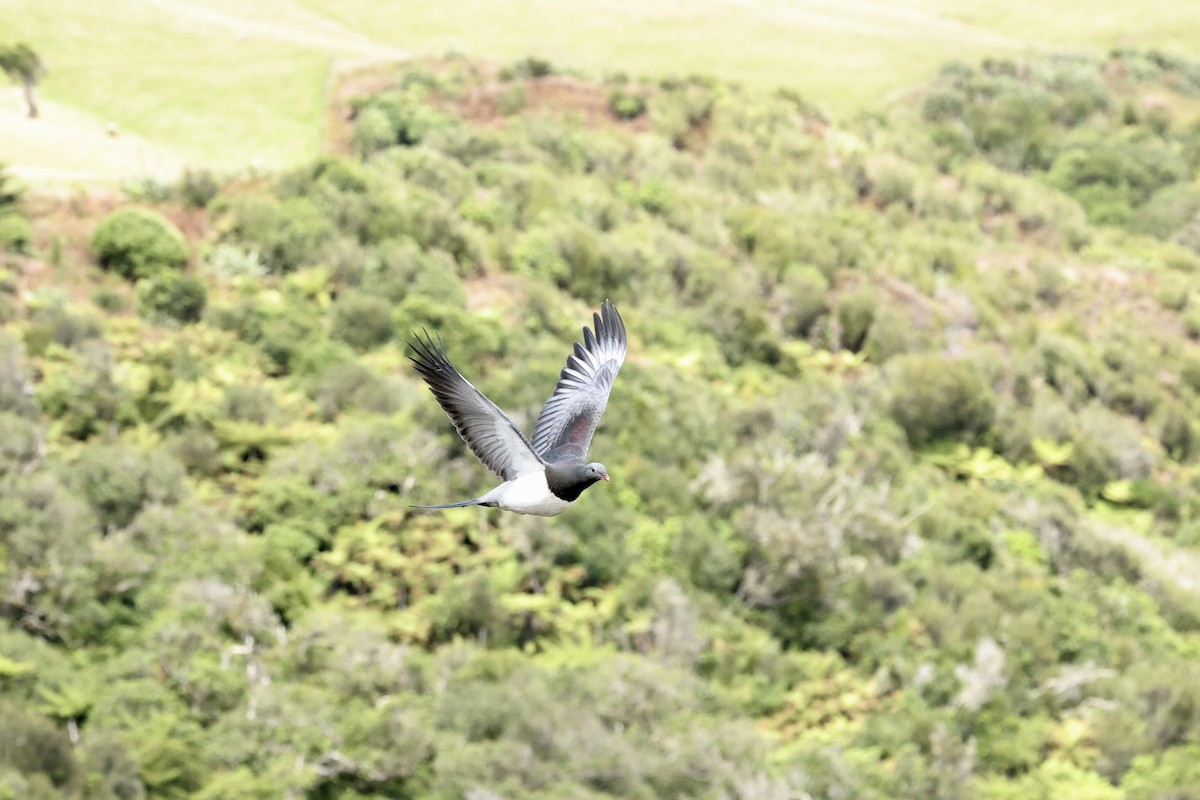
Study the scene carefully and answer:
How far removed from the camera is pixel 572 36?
5588cm

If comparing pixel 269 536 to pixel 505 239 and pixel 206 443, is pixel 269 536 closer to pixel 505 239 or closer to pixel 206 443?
pixel 206 443

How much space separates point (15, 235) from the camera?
2405cm

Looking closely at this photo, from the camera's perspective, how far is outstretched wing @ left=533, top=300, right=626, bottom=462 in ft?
26.8

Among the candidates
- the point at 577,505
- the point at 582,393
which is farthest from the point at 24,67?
the point at 582,393

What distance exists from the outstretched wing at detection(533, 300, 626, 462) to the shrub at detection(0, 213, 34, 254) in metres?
18.2

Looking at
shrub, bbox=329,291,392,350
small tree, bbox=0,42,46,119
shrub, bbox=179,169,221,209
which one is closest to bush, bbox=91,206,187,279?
shrub, bbox=179,169,221,209

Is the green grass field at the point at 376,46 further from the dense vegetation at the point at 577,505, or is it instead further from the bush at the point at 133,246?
the bush at the point at 133,246

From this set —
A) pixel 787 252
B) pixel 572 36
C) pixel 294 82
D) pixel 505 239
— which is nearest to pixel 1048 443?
pixel 787 252

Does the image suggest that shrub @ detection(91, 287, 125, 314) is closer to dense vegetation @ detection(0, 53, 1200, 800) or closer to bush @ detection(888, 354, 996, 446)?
dense vegetation @ detection(0, 53, 1200, 800)

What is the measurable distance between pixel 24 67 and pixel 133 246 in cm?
1247

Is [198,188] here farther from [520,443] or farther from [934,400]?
[520,443]

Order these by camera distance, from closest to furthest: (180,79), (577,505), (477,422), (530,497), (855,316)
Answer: (530,497) → (477,422) → (577,505) → (855,316) → (180,79)

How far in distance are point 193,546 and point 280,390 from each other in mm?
4478

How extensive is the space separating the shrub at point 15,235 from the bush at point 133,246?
44.8 inches
